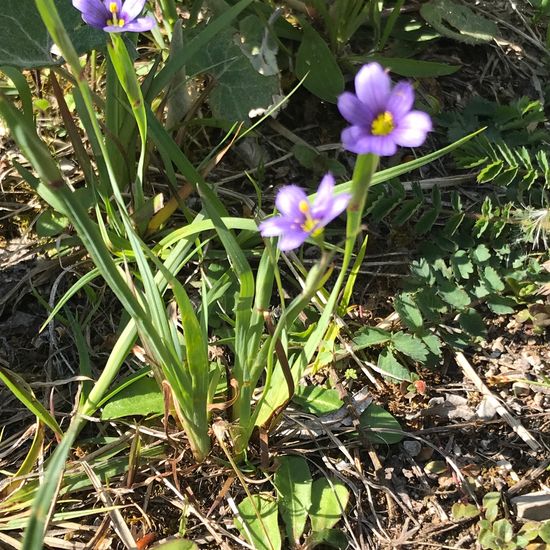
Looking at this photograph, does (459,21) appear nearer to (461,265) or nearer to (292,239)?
(461,265)

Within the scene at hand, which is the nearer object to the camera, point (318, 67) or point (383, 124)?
point (383, 124)

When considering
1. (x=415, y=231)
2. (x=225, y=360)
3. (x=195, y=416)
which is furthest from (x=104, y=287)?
(x=415, y=231)

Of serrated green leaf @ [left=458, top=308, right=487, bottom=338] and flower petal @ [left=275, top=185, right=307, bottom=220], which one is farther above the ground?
flower petal @ [left=275, top=185, right=307, bottom=220]

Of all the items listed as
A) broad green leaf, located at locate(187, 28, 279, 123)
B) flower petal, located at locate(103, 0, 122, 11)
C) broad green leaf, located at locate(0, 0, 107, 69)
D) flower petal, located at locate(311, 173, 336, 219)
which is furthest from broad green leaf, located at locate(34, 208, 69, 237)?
flower petal, located at locate(311, 173, 336, 219)

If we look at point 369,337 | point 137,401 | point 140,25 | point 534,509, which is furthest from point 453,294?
point 140,25

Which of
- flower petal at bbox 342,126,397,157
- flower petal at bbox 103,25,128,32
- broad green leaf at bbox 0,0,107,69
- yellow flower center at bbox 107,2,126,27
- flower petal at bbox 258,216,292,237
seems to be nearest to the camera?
flower petal at bbox 342,126,397,157

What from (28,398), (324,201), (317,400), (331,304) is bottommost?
(317,400)

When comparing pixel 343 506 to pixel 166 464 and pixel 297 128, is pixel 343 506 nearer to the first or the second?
pixel 166 464

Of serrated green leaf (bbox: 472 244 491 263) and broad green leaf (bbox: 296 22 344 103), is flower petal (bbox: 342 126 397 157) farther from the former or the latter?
broad green leaf (bbox: 296 22 344 103)
